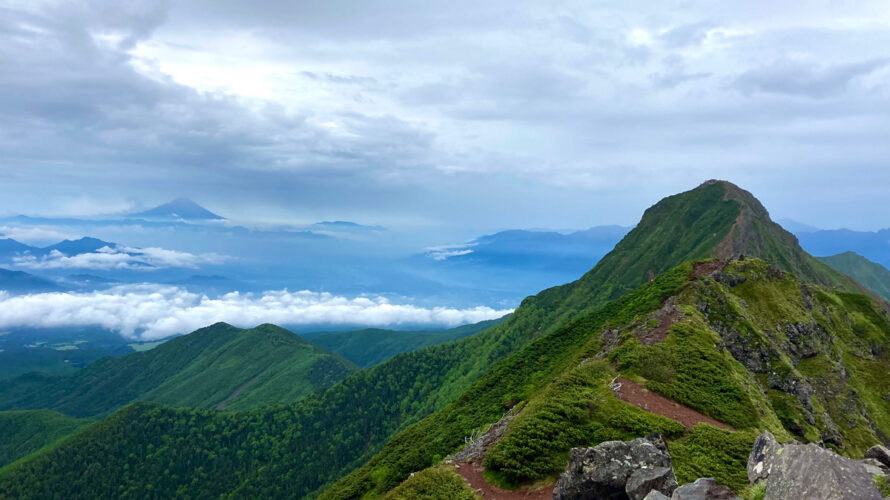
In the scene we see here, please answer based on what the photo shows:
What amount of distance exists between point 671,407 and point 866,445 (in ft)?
139

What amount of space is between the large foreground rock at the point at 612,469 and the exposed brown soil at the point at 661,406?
708 inches

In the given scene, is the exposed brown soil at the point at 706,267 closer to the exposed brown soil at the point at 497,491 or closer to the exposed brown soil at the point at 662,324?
the exposed brown soil at the point at 662,324

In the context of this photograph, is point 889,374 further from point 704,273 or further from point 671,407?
point 671,407

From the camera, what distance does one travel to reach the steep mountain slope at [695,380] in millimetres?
34906

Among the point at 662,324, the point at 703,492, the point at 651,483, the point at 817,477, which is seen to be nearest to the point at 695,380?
the point at 662,324

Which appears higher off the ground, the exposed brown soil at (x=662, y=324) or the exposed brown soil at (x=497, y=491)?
the exposed brown soil at (x=662, y=324)

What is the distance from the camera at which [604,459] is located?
78.1 ft

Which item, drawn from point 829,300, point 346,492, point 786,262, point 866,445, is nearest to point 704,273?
point 866,445

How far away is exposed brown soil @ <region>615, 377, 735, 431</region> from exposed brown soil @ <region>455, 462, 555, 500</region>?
15.4m

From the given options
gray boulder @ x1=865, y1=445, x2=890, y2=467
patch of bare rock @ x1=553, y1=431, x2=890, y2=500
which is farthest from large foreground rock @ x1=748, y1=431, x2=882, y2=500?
gray boulder @ x1=865, y1=445, x2=890, y2=467

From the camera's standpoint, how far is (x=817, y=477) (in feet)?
47.1

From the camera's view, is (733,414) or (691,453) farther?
(733,414)

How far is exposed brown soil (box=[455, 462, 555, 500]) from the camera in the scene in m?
30.5

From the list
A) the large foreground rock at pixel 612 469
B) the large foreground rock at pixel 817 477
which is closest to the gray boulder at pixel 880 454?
the large foreground rock at pixel 817 477
